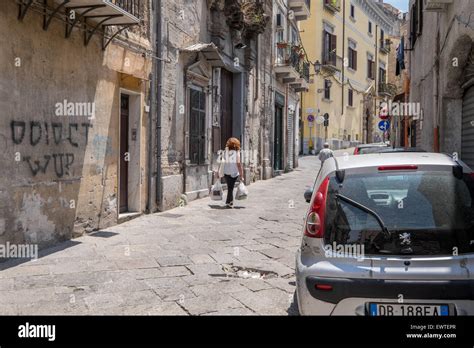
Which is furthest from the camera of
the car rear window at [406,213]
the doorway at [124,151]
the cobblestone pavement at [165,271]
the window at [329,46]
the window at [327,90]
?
the window at [327,90]

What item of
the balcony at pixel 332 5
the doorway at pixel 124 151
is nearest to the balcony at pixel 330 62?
the balcony at pixel 332 5

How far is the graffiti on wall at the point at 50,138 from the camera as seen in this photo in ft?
20.7

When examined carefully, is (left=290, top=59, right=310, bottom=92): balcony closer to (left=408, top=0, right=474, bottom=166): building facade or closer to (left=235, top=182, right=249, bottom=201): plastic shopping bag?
(left=408, top=0, right=474, bottom=166): building facade

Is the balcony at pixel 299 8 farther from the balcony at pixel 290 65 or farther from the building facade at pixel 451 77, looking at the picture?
the building facade at pixel 451 77

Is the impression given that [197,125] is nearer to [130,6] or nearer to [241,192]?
[241,192]

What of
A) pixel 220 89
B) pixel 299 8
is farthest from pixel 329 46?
pixel 220 89

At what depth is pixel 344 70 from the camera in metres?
36.1

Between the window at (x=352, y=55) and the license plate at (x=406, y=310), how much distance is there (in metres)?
36.2

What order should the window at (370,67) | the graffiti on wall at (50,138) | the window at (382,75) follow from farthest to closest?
the window at (382,75), the window at (370,67), the graffiti on wall at (50,138)

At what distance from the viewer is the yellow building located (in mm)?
31922

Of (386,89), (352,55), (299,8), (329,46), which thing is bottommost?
(386,89)

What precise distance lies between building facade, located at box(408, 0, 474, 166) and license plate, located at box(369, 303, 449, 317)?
5.72m

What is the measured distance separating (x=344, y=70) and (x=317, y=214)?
3434 cm

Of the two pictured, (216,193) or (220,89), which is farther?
(220,89)
